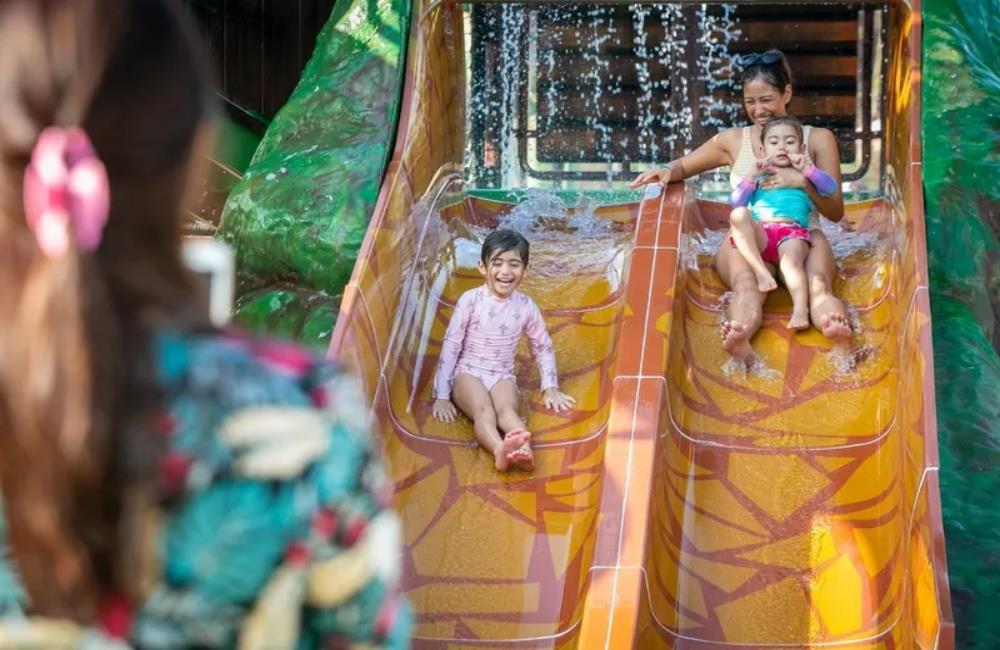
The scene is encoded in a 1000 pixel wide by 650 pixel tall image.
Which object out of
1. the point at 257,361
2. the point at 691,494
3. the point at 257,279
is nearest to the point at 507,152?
the point at 257,279

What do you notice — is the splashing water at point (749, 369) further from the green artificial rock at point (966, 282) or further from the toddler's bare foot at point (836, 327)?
the green artificial rock at point (966, 282)

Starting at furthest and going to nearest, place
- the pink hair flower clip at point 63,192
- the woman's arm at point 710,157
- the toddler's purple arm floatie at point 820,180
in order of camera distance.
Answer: the woman's arm at point 710,157 < the toddler's purple arm floatie at point 820,180 < the pink hair flower clip at point 63,192

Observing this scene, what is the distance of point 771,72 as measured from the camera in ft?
16.3

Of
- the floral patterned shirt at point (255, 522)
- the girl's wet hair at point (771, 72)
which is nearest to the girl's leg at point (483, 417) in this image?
the girl's wet hair at point (771, 72)

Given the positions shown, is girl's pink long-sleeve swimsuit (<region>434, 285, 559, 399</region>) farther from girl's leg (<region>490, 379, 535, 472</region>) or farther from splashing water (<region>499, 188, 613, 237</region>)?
splashing water (<region>499, 188, 613, 237</region>)

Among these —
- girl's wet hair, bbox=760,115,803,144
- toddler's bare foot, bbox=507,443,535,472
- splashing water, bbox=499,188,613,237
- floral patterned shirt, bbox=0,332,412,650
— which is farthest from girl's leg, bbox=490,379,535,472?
floral patterned shirt, bbox=0,332,412,650

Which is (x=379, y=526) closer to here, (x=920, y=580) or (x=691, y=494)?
(x=920, y=580)

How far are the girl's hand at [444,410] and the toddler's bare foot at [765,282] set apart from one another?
3.38ft

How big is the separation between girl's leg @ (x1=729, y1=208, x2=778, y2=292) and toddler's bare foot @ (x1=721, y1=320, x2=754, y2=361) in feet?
0.81

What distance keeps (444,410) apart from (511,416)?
21 centimetres

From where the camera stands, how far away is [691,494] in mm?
4000

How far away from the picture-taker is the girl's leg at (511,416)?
4020 mm

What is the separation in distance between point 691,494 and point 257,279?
1588 millimetres

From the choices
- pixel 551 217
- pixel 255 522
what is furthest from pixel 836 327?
pixel 255 522
